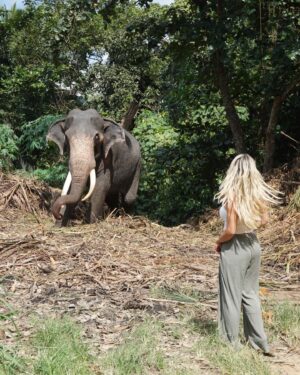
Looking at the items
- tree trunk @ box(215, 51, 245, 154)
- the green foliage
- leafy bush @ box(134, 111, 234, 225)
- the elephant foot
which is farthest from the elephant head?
the green foliage

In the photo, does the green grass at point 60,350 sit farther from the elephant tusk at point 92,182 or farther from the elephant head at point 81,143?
the elephant tusk at point 92,182

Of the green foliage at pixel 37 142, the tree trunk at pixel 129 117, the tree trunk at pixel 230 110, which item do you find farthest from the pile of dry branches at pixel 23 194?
the tree trunk at pixel 129 117

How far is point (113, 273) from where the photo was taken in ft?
21.6

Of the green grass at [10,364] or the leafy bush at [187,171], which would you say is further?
the leafy bush at [187,171]

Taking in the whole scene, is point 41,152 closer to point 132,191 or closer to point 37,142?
point 37,142

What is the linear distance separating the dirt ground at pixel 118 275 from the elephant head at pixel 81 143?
654mm

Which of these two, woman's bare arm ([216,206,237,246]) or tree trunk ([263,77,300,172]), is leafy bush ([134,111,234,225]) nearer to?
tree trunk ([263,77,300,172])

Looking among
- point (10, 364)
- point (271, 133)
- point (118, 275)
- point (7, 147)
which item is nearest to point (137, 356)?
point (10, 364)

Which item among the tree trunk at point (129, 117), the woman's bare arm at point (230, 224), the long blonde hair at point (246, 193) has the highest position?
the tree trunk at point (129, 117)

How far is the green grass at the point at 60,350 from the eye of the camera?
13.3 ft

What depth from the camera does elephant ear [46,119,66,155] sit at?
407 inches

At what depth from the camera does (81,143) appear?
970 cm

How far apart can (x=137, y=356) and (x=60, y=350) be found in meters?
0.54

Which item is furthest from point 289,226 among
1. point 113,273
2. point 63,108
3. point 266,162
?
point 63,108
